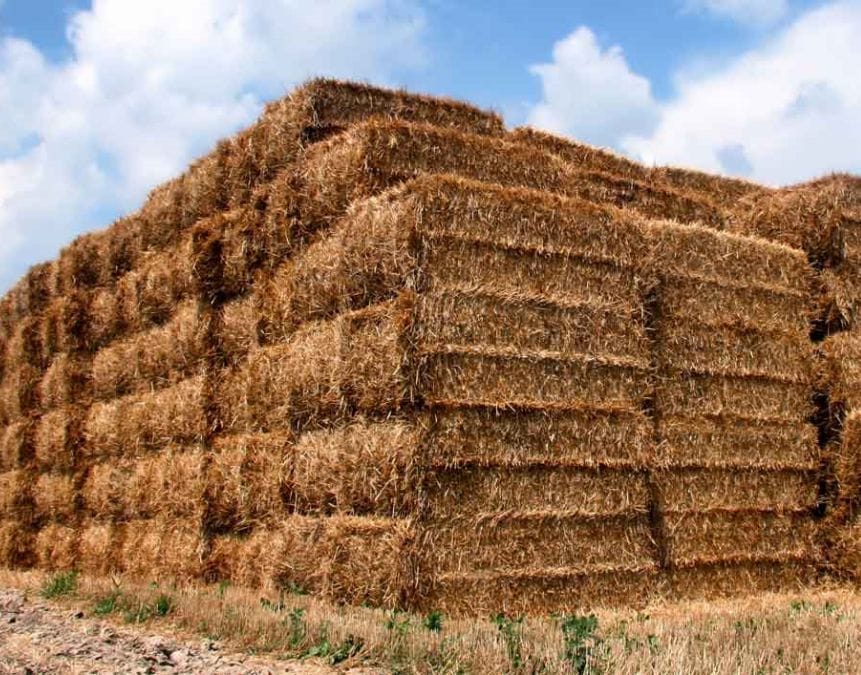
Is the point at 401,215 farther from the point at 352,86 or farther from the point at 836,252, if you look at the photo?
the point at 836,252

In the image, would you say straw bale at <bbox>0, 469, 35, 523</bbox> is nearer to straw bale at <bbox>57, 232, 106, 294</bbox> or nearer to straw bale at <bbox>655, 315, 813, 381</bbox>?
straw bale at <bbox>57, 232, 106, 294</bbox>

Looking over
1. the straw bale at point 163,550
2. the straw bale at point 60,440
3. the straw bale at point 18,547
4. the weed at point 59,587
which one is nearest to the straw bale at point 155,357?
the straw bale at point 60,440

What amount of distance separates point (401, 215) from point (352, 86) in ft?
7.90

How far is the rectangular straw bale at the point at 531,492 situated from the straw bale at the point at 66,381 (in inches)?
252

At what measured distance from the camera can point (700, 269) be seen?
959 cm

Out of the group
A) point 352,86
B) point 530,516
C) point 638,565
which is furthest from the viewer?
point 352,86

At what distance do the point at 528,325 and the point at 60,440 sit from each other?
6709 millimetres

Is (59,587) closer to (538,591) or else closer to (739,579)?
(538,591)

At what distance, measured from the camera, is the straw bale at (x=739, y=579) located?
877cm

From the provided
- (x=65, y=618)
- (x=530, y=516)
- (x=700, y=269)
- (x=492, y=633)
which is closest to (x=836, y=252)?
(x=700, y=269)

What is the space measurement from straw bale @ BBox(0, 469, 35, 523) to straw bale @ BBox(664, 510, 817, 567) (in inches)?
312

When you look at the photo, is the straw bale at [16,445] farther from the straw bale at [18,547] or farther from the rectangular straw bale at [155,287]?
→ the rectangular straw bale at [155,287]

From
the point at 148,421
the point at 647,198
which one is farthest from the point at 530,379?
the point at 148,421

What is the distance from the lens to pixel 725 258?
982cm
